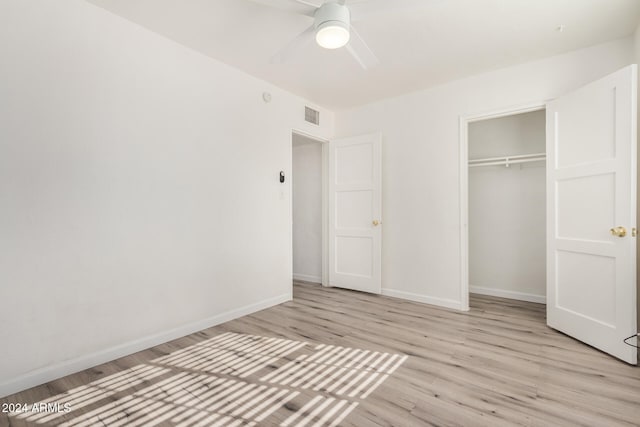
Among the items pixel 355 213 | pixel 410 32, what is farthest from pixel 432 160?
pixel 410 32

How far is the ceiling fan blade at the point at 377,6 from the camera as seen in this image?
1815mm

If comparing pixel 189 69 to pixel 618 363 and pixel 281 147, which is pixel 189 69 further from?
pixel 618 363

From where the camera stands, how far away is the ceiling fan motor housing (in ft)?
6.17

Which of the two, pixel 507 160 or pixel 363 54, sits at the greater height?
pixel 363 54

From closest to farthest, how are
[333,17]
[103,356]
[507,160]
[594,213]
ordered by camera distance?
[333,17] < [103,356] < [594,213] < [507,160]

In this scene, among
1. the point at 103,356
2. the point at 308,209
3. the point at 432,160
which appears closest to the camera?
the point at 103,356

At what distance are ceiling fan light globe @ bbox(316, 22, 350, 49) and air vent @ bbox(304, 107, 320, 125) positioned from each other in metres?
2.08

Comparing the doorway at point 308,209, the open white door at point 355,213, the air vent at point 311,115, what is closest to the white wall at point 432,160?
the open white door at point 355,213

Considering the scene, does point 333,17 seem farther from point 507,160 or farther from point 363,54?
point 507,160

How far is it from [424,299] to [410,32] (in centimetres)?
274

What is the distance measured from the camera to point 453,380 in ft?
6.51

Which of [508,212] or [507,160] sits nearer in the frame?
[507,160]

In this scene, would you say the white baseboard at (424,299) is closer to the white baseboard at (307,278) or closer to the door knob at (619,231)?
the white baseboard at (307,278)

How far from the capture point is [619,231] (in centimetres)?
224
